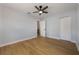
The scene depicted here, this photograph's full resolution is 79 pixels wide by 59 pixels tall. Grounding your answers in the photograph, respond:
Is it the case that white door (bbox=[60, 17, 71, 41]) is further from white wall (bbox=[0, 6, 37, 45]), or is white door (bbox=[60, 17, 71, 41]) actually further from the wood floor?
white wall (bbox=[0, 6, 37, 45])

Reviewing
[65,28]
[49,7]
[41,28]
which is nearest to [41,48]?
[41,28]

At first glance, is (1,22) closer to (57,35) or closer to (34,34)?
(34,34)

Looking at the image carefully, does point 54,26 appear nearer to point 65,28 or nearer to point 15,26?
point 65,28

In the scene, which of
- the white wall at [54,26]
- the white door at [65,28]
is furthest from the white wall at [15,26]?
the white door at [65,28]

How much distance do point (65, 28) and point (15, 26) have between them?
2.92 feet

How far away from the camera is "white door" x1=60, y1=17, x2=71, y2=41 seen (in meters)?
1.79

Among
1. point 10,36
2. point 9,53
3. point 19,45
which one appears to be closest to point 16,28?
point 10,36

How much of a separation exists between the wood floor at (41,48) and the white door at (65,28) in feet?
0.29

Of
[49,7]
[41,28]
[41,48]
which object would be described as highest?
[49,7]

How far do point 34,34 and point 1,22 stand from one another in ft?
1.98

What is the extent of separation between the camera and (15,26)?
186cm

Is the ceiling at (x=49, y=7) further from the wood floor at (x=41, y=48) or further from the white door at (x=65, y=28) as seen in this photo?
the wood floor at (x=41, y=48)

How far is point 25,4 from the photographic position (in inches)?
68.6

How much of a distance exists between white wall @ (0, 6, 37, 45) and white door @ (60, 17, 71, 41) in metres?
0.48
